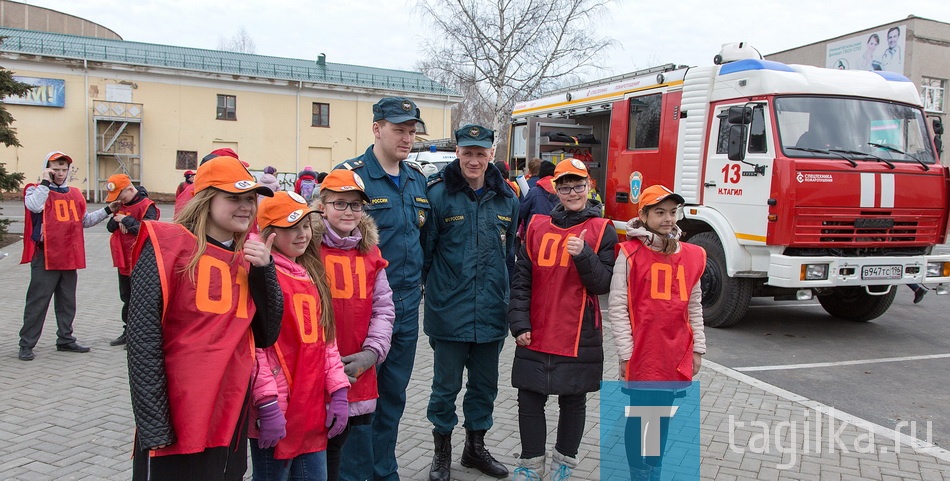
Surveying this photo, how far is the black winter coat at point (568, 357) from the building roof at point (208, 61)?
35.7m

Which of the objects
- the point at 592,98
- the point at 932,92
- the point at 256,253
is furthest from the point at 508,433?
the point at 932,92

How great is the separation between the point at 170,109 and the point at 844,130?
34.2 m

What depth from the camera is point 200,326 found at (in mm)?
2309

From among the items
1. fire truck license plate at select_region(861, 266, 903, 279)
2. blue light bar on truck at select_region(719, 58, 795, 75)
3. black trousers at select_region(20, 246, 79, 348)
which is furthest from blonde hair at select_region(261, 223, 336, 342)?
fire truck license plate at select_region(861, 266, 903, 279)

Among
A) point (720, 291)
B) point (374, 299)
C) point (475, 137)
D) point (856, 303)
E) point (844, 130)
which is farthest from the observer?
point (856, 303)

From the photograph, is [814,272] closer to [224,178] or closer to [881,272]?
[881,272]

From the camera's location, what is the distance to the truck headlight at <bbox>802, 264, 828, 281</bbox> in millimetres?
7355

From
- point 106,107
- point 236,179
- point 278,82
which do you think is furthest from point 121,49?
point 236,179

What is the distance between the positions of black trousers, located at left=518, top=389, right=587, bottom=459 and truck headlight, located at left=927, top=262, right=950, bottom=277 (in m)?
6.32

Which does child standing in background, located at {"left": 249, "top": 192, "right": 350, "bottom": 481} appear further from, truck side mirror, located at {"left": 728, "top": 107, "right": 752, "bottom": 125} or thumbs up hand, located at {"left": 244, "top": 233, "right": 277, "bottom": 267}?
truck side mirror, located at {"left": 728, "top": 107, "right": 752, "bottom": 125}

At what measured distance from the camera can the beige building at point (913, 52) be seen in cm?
2866

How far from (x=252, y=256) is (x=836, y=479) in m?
3.71

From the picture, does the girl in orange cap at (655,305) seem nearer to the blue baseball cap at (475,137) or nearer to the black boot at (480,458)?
the black boot at (480,458)

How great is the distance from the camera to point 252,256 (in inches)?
93.4
